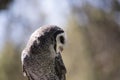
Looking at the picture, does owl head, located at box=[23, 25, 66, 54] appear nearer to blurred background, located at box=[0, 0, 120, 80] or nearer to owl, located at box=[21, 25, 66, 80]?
owl, located at box=[21, 25, 66, 80]

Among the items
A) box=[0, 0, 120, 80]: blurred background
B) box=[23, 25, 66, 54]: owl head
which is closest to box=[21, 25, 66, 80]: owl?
box=[23, 25, 66, 54]: owl head

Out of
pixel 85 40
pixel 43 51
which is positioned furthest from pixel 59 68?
pixel 85 40

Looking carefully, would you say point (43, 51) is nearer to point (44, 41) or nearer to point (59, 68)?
point (44, 41)

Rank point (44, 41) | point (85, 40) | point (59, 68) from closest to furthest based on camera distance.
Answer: point (44, 41)
point (59, 68)
point (85, 40)

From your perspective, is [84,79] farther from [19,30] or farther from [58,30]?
[58,30]

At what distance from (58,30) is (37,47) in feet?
0.36

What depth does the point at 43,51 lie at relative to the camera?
6.94 ft

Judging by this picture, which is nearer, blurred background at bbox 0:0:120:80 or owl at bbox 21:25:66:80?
Result: owl at bbox 21:25:66:80

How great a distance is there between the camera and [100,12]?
11180 millimetres

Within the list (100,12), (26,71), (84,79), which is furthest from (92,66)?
(26,71)

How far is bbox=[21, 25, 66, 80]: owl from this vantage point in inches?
83.2

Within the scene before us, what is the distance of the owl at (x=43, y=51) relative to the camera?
2113 millimetres

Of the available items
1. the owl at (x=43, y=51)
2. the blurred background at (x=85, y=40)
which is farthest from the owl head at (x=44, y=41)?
the blurred background at (x=85, y=40)

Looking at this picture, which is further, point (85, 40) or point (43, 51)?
point (85, 40)
